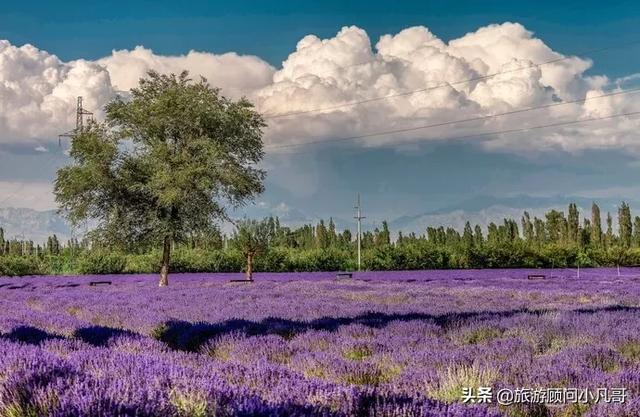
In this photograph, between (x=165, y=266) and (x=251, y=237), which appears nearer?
(x=165, y=266)

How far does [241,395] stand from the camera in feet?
12.1

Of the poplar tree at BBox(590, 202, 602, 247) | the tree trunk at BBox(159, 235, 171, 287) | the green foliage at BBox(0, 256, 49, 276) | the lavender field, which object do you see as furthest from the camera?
the poplar tree at BBox(590, 202, 602, 247)

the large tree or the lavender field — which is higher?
the large tree

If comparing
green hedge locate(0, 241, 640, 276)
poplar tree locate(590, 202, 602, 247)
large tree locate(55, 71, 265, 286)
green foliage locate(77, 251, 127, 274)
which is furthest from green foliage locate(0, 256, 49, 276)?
poplar tree locate(590, 202, 602, 247)

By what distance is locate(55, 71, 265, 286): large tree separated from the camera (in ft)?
106

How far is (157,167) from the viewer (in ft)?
105

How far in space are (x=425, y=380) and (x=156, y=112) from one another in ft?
→ 99.0

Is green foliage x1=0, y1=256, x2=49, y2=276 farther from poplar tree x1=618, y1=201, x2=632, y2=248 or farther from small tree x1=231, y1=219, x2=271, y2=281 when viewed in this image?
poplar tree x1=618, y1=201, x2=632, y2=248

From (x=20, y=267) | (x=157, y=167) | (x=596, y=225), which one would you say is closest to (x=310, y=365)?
(x=157, y=167)

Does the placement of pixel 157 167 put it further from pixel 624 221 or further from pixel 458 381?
pixel 624 221

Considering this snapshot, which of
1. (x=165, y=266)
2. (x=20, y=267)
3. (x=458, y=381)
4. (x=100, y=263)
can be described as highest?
(x=165, y=266)

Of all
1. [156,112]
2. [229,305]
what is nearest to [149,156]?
[156,112]

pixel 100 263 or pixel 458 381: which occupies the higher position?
pixel 100 263

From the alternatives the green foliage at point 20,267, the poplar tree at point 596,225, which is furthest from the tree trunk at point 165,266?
the poplar tree at point 596,225
